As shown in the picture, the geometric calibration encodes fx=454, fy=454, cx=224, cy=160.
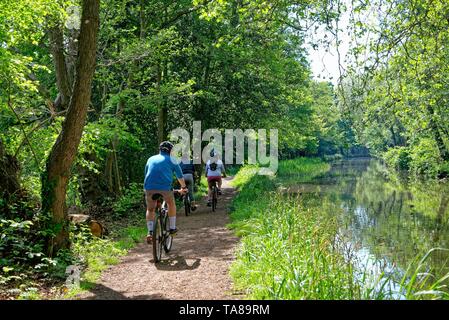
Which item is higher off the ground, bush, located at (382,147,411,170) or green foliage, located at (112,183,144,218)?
bush, located at (382,147,411,170)

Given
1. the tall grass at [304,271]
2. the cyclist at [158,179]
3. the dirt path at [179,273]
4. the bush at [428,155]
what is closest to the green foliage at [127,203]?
the dirt path at [179,273]

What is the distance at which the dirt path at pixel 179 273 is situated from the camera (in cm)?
607

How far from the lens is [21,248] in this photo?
6.84 meters

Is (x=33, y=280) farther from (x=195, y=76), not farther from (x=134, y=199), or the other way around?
(x=195, y=76)

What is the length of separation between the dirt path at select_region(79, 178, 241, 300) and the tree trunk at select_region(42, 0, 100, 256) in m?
1.20

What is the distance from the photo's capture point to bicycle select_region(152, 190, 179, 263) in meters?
7.69

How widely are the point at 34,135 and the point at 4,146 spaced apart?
93cm

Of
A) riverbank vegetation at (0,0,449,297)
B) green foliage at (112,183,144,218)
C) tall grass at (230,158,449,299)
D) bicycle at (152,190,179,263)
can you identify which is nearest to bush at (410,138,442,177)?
riverbank vegetation at (0,0,449,297)

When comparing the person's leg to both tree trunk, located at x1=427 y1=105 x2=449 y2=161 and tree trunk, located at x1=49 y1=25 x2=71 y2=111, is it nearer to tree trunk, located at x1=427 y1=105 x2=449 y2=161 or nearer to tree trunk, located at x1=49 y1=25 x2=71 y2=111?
→ tree trunk, located at x1=49 y1=25 x2=71 y2=111

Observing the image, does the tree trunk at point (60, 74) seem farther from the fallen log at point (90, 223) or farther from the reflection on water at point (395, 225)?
the reflection on water at point (395, 225)

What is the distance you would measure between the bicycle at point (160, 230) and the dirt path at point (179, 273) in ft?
0.62

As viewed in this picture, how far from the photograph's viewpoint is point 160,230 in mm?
7918
